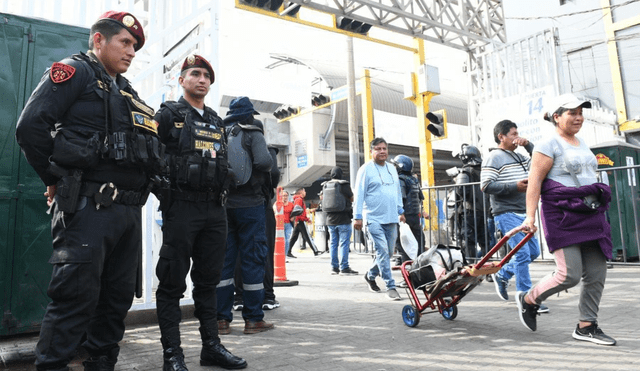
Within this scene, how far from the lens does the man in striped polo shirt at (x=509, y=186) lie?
15.0 feet

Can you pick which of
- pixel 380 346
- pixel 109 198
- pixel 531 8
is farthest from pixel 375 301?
pixel 531 8

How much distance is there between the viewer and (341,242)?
27.3ft

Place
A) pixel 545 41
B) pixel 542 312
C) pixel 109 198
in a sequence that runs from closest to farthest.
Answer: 1. pixel 109 198
2. pixel 542 312
3. pixel 545 41

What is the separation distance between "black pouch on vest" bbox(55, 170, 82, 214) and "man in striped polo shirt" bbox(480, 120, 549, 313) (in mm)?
3846

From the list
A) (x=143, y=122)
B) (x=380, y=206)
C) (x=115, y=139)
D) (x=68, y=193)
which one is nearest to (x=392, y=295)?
(x=380, y=206)

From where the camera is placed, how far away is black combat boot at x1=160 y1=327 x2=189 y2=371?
2.70 metres

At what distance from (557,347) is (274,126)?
2446 cm

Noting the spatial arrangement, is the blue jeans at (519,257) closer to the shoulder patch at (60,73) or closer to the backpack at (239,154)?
the backpack at (239,154)

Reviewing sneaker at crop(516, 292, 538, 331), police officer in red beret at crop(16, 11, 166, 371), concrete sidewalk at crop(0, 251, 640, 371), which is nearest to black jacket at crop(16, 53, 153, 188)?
police officer in red beret at crop(16, 11, 166, 371)

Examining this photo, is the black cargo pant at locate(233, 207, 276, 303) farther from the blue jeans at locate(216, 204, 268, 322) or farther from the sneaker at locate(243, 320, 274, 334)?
the sneaker at locate(243, 320, 274, 334)

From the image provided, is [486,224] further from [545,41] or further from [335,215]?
[545,41]

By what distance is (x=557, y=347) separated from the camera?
3.24 m

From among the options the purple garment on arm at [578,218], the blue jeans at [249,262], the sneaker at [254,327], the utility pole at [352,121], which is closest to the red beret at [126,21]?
the blue jeans at [249,262]

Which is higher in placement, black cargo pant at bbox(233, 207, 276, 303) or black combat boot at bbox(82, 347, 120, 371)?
black cargo pant at bbox(233, 207, 276, 303)
